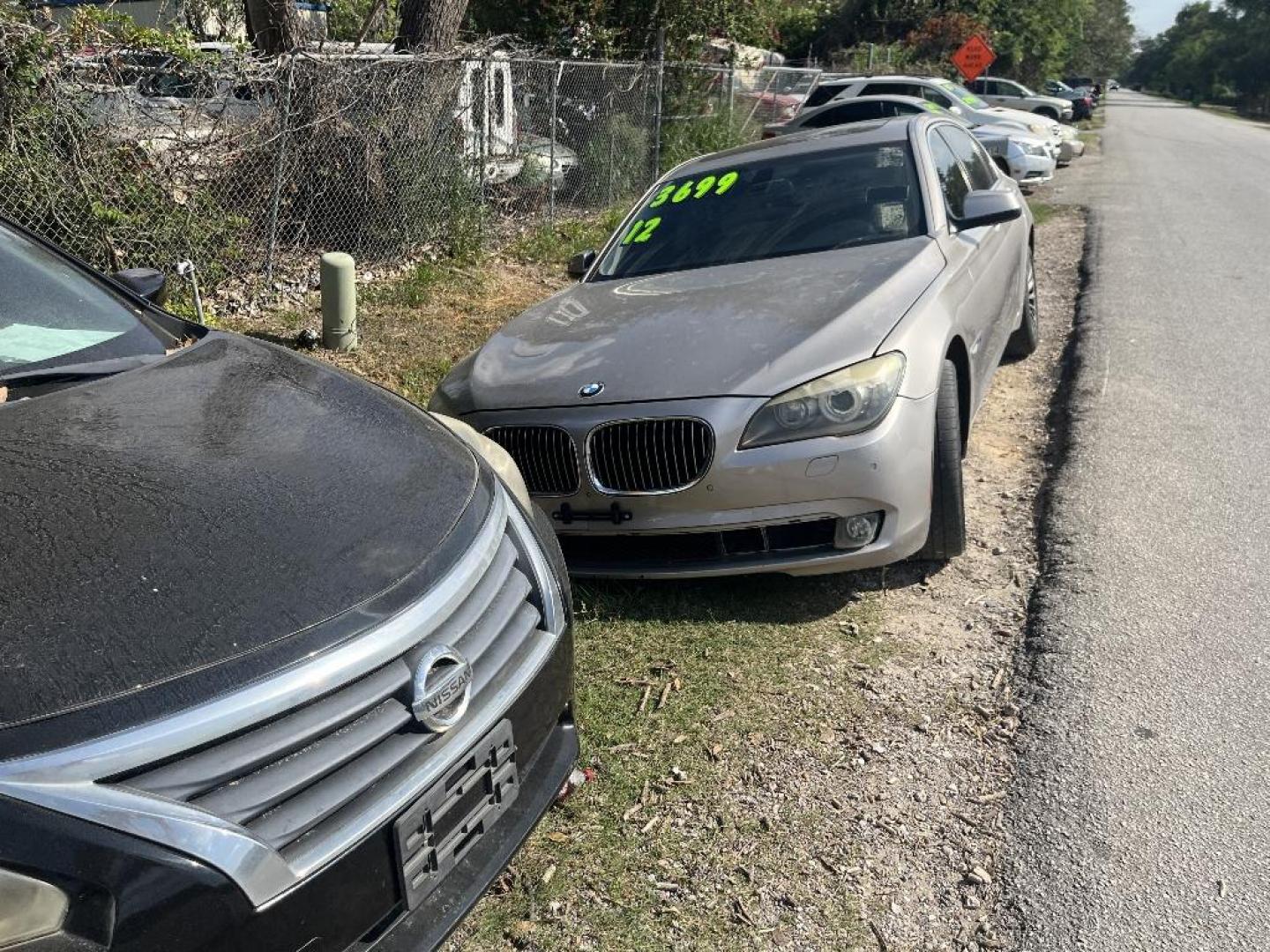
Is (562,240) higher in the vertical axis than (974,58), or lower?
lower

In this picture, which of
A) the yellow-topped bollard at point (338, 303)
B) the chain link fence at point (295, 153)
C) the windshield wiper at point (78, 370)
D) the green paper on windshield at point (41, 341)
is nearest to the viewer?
the windshield wiper at point (78, 370)

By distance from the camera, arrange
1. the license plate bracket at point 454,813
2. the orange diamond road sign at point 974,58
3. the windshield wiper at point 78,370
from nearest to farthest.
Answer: the license plate bracket at point 454,813
the windshield wiper at point 78,370
the orange diamond road sign at point 974,58

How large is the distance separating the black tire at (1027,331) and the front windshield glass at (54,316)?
5.39 m

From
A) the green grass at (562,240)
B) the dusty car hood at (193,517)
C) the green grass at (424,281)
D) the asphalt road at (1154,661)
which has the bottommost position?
the asphalt road at (1154,661)

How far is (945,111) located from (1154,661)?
455 inches

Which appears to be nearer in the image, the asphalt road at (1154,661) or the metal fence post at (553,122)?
the asphalt road at (1154,661)

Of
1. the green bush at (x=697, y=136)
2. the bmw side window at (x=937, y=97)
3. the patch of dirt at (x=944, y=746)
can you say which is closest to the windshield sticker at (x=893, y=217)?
the patch of dirt at (x=944, y=746)

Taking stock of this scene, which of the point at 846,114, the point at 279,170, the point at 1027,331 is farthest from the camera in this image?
the point at 846,114

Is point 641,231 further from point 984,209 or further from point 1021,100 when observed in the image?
point 1021,100

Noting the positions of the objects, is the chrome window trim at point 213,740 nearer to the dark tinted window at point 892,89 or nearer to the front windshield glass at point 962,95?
the dark tinted window at point 892,89

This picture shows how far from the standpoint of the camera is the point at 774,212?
5316mm

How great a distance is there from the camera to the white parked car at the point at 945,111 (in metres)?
14.4

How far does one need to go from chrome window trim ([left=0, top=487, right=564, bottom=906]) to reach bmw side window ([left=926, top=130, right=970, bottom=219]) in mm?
3880

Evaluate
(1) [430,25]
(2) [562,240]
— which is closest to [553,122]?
(2) [562,240]
